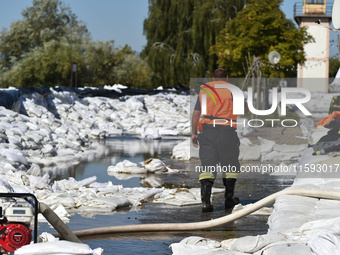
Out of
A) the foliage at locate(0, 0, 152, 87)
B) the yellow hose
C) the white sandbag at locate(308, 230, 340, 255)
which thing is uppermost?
the foliage at locate(0, 0, 152, 87)

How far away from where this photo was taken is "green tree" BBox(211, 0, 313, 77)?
30594 mm

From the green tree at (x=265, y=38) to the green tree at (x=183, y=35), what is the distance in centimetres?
983

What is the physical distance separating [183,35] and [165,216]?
36.1m

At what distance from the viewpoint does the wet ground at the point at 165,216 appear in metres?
6.03

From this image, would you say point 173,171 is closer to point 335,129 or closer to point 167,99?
point 335,129

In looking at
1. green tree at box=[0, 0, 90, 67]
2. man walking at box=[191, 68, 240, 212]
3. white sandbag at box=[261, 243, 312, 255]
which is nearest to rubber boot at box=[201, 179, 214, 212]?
man walking at box=[191, 68, 240, 212]

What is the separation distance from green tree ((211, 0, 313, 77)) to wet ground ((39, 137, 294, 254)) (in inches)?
701

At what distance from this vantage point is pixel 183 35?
141 ft

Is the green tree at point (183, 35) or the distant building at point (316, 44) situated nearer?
the green tree at point (183, 35)

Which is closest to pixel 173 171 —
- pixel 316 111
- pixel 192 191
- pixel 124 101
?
pixel 192 191

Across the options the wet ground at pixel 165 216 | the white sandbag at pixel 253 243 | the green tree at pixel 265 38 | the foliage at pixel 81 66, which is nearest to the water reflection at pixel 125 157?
the wet ground at pixel 165 216

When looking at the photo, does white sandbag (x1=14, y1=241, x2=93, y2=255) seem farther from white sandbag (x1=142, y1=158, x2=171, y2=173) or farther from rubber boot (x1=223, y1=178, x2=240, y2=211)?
white sandbag (x1=142, y1=158, x2=171, y2=173)

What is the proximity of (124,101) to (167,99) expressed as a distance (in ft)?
9.49

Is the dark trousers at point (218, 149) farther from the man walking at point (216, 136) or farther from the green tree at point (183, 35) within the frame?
the green tree at point (183, 35)
